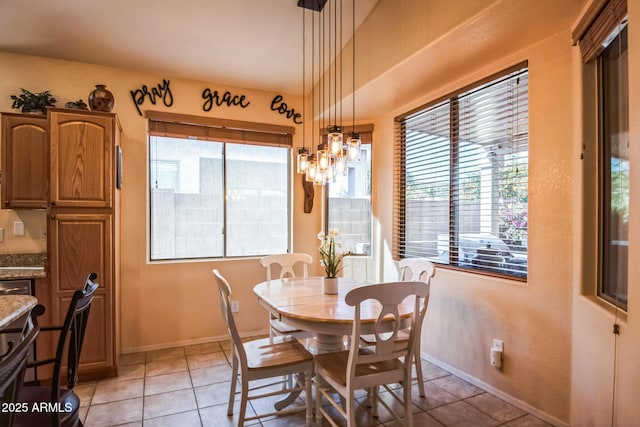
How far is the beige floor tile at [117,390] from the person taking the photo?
253 centimetres

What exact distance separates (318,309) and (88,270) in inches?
76.4

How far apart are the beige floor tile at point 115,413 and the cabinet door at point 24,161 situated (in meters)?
1.63

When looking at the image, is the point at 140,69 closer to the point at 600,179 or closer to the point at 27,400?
the point at 27,400

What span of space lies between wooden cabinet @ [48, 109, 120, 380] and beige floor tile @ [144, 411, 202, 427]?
2.90 ft

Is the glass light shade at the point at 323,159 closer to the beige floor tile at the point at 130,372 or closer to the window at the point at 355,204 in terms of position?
the window at the point at 355,204

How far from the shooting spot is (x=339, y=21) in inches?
127

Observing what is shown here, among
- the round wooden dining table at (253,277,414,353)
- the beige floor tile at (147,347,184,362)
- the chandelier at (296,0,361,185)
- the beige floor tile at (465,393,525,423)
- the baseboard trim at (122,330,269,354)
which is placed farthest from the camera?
the baseboard trim at (122,330,269,354)

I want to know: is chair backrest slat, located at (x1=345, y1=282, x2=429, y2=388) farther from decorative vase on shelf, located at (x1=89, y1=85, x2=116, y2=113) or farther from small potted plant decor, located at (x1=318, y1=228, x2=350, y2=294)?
decorative vase on shelf, located at (x1=89, y1=85, x2=116, y2=113)

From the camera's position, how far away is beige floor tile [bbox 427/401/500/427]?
7.34 ft

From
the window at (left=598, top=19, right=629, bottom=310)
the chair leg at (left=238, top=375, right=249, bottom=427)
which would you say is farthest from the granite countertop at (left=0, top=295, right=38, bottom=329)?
the window at (left=598, top=19, right=629, bottom=310)

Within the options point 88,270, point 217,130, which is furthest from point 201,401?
point 217,130

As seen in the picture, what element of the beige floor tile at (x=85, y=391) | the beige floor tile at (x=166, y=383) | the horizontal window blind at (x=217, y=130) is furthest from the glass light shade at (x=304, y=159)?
the beige floor tile at (x=85, y=391)

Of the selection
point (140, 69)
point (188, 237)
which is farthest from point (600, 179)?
point (140, 69)

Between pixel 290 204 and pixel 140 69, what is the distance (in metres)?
2.06
